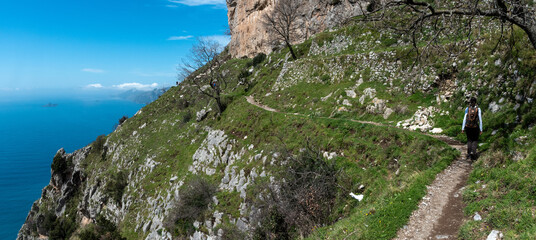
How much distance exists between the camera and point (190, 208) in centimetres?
2158

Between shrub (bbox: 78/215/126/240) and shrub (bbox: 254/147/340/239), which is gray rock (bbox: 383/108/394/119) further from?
shrub (bbox: 78/215/126/240)

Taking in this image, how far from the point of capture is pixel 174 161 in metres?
34.3

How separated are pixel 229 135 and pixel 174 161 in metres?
11.0

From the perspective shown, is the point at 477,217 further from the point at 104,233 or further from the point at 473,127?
the point at 104,233

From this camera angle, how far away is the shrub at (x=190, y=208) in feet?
70.6

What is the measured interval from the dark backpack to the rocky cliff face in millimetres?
25975

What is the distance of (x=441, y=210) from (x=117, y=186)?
42375 millimetres

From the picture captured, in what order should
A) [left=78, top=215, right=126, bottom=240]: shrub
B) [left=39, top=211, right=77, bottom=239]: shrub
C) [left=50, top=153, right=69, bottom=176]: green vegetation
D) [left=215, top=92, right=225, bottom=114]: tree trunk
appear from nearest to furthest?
[left=78, top=215, right=126, bottom=240]: shrub, [left=215, top=92, right=225, bottom=114]: tree trunk, [left=39, top=211, right=77, bottom=239]: shrub, [left=50, top=153, right=69, bottom=176]: green vegetation

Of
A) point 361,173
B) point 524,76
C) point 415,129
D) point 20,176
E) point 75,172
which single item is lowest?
point 20,176

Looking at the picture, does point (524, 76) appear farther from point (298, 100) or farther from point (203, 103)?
point (203, 103)

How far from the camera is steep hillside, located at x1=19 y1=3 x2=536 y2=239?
8719 mm

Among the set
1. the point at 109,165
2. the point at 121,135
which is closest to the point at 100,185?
the point at 109,165

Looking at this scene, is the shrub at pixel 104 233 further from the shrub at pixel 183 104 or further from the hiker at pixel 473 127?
the hiker at pixel 473 127

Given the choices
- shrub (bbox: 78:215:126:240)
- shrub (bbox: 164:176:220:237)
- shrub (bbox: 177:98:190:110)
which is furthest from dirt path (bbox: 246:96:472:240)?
shrub (bbox: 177:98:190:110)
